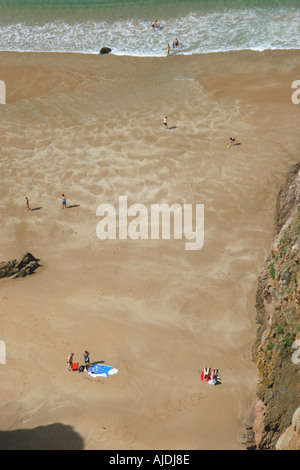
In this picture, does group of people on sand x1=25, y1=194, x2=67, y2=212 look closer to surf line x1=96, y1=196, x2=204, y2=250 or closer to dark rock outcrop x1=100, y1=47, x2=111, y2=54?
surf line x1=96, y1=196, x2=204, y2=250

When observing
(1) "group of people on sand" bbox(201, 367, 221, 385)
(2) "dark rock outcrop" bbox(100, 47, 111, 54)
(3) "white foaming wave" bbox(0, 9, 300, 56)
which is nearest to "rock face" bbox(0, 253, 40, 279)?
(1) "group of people on sand" bbox(201, 367, 221, 385)

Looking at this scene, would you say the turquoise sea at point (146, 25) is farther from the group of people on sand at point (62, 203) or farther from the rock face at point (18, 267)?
the rock face at point (18, 267)

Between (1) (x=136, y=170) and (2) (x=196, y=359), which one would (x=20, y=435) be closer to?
(2) (x=196, y=359)

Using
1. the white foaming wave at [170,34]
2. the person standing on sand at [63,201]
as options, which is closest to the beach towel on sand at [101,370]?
the person standing on sand at [63,201]

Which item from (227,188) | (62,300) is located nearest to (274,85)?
(227,188)

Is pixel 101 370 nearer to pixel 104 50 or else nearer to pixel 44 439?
pixel 44 439

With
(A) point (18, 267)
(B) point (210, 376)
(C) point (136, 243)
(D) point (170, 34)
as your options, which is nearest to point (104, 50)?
(D) point (170, 34)
